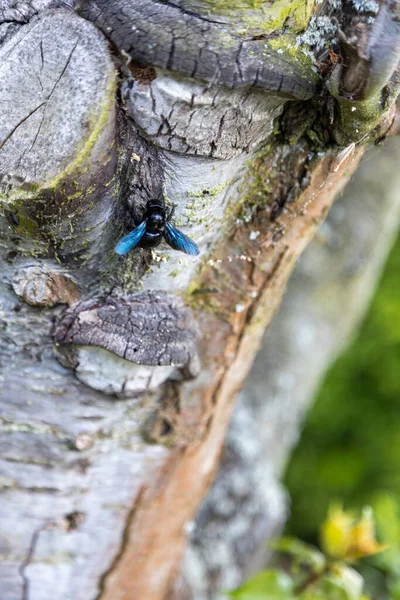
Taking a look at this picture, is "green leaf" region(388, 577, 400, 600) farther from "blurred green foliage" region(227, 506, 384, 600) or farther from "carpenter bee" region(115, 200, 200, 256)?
"carpenter bee" region(115, 200, 200, 256)

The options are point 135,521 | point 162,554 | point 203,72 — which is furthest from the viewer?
point 162,554

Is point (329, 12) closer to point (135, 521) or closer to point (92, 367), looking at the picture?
point (92, 367)

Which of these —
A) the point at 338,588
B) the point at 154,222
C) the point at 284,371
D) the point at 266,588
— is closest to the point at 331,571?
the point at 338,588

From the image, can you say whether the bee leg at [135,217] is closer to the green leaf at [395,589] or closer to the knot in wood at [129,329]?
the knot in wood at [129,329]

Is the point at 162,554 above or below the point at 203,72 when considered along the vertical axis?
below

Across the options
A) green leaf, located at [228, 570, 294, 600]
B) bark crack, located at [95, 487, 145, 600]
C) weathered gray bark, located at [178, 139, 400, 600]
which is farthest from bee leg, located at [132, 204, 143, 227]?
weathered gray bark, located at [178, 139, 400, 600]

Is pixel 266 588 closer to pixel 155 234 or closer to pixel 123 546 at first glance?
pixel 123 546

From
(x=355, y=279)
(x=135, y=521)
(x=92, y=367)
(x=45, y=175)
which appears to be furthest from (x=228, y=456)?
(x=45, y=175)
